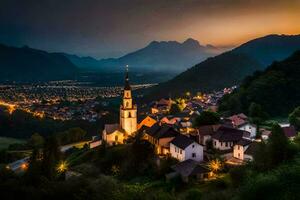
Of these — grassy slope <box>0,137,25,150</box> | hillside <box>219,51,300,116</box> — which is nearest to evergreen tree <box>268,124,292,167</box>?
hillside <box>219,51,300,116</box>

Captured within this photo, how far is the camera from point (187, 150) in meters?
36.5

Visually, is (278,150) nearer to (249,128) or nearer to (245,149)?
(245,149)

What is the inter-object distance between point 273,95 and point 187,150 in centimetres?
3580

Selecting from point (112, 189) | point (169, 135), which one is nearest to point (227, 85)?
point (169, 135)

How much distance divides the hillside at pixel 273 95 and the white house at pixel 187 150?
2968 centimetres

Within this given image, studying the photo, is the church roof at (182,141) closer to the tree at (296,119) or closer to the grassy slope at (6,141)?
the tree at (296,119)

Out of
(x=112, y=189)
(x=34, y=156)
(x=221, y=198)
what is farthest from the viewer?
(x=34, y=156)

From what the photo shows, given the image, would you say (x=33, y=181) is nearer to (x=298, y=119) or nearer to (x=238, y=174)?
(x=238, y=174)

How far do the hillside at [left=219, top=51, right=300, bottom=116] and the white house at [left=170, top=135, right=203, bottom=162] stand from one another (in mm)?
29677

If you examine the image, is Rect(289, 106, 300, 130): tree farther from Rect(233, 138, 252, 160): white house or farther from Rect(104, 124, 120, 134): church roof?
Rect(104, 124, 120, 134): church roof

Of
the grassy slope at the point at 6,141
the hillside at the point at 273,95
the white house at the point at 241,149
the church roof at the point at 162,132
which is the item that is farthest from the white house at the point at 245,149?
the grassy slope at the point at 6,141

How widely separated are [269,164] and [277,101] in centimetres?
4303

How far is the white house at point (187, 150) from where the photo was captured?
36.5 meters

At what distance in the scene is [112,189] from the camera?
22.2 m
